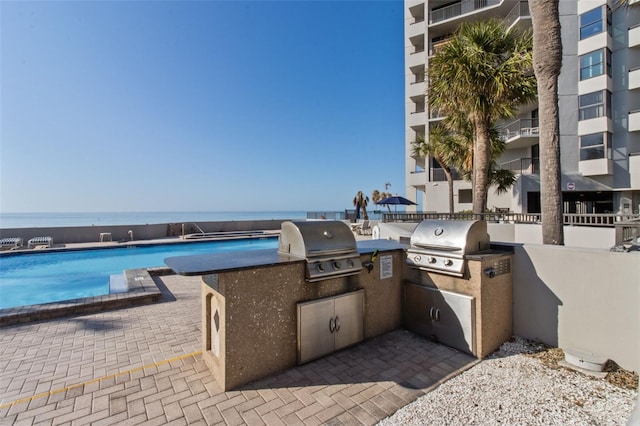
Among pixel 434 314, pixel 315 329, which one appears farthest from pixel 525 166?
pixel 315 329

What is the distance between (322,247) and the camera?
3477 millimetres

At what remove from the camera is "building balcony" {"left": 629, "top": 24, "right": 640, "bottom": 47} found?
1499 cm

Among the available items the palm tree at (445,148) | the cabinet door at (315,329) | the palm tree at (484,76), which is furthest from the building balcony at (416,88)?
the cabinet door at (315,329)

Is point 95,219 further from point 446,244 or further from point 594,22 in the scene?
point 594,22

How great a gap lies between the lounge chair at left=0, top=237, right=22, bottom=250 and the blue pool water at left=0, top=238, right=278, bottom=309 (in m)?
1.37

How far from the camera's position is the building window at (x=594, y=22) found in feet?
50.5

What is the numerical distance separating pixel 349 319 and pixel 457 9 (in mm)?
24960

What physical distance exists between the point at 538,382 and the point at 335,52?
64.3ft

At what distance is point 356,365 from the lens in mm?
3414

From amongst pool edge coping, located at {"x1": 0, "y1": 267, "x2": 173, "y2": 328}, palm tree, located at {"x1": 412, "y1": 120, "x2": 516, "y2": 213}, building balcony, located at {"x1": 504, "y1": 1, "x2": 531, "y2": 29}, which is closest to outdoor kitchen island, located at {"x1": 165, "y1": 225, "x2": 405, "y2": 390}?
pool edge coping, located at {"x1": 0, "y1": 267, "x2": 173, "y2": 328}

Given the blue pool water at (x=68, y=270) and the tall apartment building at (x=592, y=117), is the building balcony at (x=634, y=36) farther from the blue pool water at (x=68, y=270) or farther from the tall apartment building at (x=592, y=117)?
the blue pool water at (x=68, y=270)

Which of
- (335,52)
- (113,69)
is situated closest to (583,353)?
(113,69)

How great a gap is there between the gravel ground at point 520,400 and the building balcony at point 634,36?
69.0 feet

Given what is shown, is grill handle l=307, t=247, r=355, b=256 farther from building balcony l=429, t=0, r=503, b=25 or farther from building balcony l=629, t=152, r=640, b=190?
building balcony l=429, t=0, r=503, b=25
